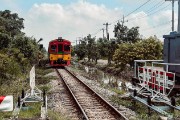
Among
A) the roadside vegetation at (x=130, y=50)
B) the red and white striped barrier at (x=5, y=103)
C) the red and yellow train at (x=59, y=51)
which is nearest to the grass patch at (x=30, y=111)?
the red and white striped barrier at (x=5, y=103)

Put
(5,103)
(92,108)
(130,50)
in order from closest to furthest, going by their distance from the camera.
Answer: (5,103) < (92,108) < (130,50)

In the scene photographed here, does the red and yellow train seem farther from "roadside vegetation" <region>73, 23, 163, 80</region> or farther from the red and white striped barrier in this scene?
the red and white striped barrier

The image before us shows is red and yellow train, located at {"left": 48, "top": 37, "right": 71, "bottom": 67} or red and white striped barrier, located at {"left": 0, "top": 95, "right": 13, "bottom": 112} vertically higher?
red and yellow train, located at {"left": 48, "top": 37, "right": 71, "bottom": 67}

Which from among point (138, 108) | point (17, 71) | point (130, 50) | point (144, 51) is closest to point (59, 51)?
point (130, 50)

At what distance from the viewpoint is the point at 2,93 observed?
51.3 feet

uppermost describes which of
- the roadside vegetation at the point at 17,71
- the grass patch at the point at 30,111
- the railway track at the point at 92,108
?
the roadside vegetation at the point at 17,71

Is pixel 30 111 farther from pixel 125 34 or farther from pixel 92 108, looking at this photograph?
pixel 125 34

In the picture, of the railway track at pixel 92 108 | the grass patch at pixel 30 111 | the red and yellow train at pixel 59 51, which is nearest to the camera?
the grass patch at pixel 30 111

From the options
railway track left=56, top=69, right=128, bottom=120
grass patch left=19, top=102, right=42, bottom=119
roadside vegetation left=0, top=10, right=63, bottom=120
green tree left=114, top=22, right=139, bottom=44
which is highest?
green tree left=114, top=22, right=139, bottom=44

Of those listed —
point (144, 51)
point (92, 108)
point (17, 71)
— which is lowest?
point (92, 108)

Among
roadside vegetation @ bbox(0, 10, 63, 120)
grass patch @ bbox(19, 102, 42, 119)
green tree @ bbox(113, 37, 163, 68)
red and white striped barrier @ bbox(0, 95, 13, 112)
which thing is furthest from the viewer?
green tree @ bbox(113, 37, 163, 68)

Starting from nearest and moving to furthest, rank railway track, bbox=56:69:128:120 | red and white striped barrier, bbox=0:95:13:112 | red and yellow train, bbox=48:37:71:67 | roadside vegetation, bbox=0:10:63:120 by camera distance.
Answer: red and white striped barrier, bbox=0:95:13:112 → railway track, bbox=56:69:128:120 → roadside vegetation, bbox=0:10:63:120 → red and yellow train, bbox=48:37:71:67

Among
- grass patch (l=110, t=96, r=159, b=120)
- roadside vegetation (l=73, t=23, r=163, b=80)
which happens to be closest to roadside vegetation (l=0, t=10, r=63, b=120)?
grass patch (l=110, t=96, r=159, b=120)

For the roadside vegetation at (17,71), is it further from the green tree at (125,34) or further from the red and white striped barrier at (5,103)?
the green tree at (125,34)
